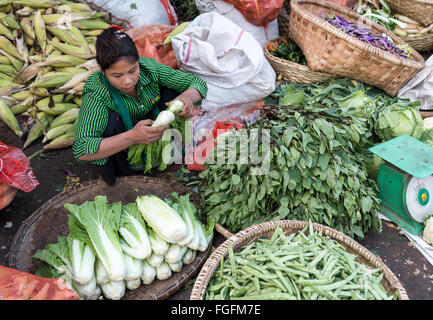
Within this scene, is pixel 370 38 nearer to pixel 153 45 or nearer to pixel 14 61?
pixel 153 45

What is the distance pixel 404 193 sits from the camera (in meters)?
2.48

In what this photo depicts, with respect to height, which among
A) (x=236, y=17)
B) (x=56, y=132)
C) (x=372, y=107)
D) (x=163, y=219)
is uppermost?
(x=236, y=17)

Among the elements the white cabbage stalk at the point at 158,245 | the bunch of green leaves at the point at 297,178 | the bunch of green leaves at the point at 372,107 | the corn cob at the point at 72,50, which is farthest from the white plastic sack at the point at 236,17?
the white cabbage stalk at the point at 158,245

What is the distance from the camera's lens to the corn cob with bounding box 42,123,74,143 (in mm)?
3293

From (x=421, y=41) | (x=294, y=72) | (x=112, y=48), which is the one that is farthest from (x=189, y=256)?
(x=421, y=41)

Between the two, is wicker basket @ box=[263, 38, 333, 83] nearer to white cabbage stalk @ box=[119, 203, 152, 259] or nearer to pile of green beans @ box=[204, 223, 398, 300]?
pile of green beans @ box=[204, 223, 398, 300]

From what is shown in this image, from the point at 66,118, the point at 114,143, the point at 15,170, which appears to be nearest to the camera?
the point at 114,143

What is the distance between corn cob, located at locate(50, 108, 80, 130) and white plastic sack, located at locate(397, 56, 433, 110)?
3098 millimetres

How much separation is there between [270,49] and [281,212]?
7.19 feet

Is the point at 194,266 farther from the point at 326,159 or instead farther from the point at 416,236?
the point at 416,236

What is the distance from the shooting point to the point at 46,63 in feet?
11.5

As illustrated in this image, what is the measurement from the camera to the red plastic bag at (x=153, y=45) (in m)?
3.35

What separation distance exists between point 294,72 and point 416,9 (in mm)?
2005
